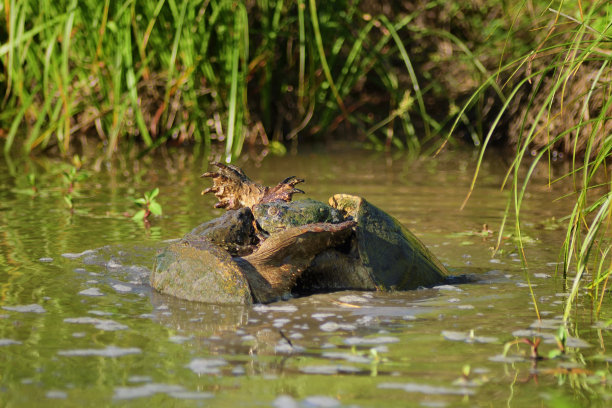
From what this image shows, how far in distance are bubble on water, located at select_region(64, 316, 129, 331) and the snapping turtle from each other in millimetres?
371

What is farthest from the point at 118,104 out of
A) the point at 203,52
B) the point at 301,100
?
the point at 301,100

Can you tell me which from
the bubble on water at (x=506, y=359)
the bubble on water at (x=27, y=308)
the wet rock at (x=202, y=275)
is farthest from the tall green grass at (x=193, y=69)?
the bubble on water at (x=506, y=359)

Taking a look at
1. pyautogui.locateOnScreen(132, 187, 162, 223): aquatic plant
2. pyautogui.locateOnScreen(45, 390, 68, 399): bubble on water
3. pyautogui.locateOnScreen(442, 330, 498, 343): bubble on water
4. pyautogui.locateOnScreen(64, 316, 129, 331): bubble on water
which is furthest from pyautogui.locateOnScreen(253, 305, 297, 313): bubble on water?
pyautogui.locateOnScreen(132, 187, 162, 223): aquatic plant

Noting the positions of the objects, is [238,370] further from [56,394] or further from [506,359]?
[506,359]

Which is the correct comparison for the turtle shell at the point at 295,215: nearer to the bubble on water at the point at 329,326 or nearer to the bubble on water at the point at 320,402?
the bubble on water at the point at 329,326

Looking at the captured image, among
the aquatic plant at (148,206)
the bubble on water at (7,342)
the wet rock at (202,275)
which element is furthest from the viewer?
the aquatic plant at (148,206)

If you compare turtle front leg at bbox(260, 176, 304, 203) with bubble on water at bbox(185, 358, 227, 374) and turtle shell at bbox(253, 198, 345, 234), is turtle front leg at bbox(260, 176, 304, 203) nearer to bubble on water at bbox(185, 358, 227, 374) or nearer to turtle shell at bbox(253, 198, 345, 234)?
turtle shell at bbox(253, 198, 345, 234)

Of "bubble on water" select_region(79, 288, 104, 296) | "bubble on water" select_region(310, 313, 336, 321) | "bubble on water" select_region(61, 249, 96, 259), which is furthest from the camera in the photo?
"bubble on water" select_region(61, 249, 96, 259)

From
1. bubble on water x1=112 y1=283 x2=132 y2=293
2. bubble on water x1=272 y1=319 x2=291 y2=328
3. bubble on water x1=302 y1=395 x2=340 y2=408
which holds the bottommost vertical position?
bubble on water x1=112 y1=283 x2=132 y2=293

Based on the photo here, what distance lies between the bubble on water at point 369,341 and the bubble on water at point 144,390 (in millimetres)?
630

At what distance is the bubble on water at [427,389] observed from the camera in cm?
225

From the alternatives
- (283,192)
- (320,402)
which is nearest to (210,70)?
(283,192)

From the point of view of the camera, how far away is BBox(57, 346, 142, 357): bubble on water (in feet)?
8.34

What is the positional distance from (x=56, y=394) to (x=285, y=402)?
609 mm
